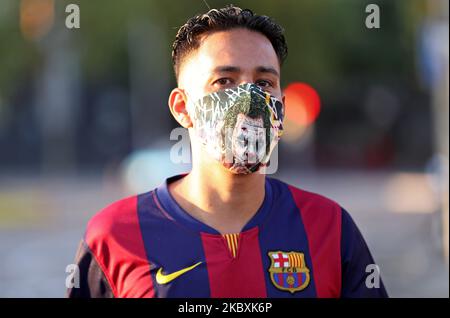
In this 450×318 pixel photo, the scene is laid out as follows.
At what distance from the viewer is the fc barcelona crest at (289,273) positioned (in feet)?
12.2

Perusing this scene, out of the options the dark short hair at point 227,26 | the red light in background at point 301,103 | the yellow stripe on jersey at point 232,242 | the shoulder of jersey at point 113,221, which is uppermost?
the red light in background at point 301,103

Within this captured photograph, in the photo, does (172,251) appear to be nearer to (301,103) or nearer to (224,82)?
(224,82)

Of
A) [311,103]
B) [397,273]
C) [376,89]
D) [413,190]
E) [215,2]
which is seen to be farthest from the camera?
[376,89]

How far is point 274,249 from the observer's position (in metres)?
3.81

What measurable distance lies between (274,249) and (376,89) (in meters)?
36.7

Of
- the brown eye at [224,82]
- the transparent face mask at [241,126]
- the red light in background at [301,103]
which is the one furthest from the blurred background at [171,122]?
the brown eye at [224,82]

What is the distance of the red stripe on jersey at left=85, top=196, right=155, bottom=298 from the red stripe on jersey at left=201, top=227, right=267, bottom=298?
27 centimetres

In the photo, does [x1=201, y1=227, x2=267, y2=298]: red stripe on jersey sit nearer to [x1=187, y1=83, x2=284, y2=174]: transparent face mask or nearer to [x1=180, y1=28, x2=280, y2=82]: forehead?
[x1=187, y1=83, x2=284, y2=174]: transparent face mask

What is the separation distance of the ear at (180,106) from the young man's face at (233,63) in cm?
8

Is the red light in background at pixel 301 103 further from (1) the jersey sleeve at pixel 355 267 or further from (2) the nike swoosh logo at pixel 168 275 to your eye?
(2) the nike swoosh logo at pixel 168 275
